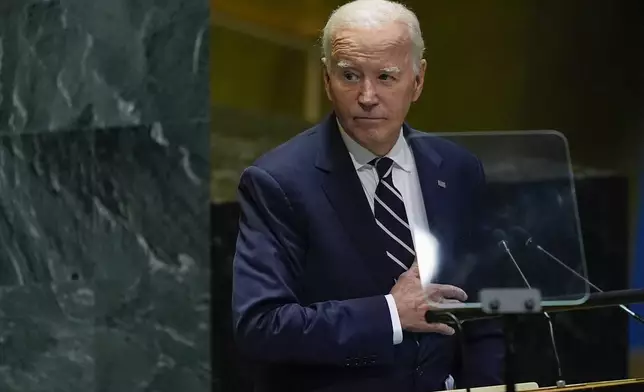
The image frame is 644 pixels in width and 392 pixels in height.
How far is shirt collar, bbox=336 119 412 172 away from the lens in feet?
5.23

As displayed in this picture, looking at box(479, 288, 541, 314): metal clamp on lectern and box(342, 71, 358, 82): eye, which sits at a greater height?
box(342, 71, 358, 82): eye

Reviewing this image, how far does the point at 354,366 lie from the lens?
4.79 ft

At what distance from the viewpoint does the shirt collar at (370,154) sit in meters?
1.59

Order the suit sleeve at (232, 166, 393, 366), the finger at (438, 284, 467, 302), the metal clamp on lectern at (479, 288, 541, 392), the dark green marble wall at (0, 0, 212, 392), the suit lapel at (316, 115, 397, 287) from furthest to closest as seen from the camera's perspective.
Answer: the dark green marble wall at (0, 0, 212, 392)
the suit lapel at (316, 115, 397, 287)
the suit sleeve at (232, 166, 393, 366)
the finger at (438, 284, 467, 302)
the metal clamp on lectern at (479, 288, 541, 392)

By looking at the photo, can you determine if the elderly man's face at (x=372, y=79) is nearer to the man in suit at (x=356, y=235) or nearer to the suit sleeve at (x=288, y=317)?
the man in suit at (x=356, y=235)

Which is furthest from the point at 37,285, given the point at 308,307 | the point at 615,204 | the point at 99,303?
the point at 615,204

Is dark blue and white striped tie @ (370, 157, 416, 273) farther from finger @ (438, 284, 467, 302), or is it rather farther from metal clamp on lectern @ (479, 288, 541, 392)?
metal clamp on lectern @ (479, 288, 541, 392)

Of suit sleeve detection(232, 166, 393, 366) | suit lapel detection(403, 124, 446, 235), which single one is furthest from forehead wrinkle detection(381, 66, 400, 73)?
suit sleeve detection(232, 166, 393, 366)

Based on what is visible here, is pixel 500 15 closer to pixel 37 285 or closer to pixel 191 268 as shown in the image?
pixel 191 268

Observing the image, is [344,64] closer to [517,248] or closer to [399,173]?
[399,173]

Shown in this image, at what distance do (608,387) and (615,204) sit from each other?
104 centimetres

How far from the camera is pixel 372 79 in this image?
4.97 feet

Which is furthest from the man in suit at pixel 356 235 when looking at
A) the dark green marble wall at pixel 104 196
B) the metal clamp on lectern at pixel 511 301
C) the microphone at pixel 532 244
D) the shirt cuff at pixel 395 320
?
the dark green marble wall at pixel 104 196

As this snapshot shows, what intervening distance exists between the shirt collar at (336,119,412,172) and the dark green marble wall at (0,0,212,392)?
0.90 m
